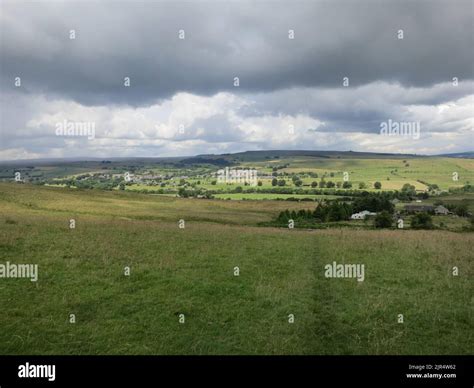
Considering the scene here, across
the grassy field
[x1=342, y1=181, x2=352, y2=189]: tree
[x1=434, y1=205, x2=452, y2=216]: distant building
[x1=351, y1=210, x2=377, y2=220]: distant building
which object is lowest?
the grassy field

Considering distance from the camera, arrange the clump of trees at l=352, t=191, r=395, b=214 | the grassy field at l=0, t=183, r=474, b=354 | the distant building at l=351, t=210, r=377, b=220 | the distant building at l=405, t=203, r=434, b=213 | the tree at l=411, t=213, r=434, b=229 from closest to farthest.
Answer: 1. the grassy field at l=0, t=183, r=474, b=354
2. the tree at l=411, t=213, r=434, b=229
3. the distant building at l=405, t=203, r=434, b=213
4. the clump of trees at l=352, t=191, r=395, b=214
5. the distant building at l=351, t=210, r=377, b=220

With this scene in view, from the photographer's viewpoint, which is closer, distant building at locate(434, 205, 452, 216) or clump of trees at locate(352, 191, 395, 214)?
distant building at locate(434, 205, 452, 216)

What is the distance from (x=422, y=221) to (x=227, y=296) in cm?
1626

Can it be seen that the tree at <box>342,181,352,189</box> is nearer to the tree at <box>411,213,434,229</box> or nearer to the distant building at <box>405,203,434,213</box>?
the distant building at <box>405,203,434,213</box>

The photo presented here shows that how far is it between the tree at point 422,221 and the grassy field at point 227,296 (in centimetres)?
489

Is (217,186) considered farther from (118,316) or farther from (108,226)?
(118,316)

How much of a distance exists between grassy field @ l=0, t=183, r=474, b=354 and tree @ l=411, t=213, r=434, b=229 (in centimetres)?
489

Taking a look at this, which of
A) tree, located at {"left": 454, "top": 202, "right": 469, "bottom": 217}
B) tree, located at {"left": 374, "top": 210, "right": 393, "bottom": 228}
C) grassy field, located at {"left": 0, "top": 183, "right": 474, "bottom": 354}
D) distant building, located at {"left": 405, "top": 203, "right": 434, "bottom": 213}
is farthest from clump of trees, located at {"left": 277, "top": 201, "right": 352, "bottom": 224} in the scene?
grassy field, located at {"left": 0, "top": 183, "right": 474, "bottom": 354}

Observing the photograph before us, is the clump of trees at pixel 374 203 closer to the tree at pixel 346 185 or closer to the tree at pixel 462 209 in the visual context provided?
the tree at pixel 346 185

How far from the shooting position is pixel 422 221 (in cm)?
1931

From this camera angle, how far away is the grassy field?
21.4ft

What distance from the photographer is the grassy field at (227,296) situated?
6523mm

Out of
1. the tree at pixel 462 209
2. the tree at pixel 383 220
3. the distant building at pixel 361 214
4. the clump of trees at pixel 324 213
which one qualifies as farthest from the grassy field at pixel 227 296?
the clump of trees at pixel 324 213
